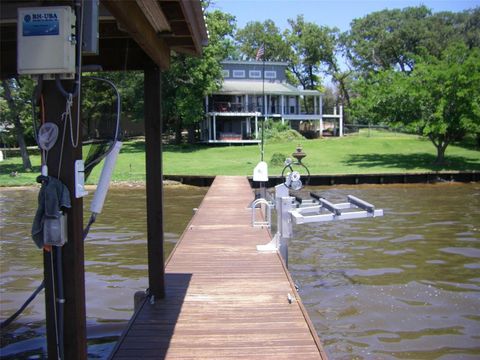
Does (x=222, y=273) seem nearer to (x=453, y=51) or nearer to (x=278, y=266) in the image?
(x=278, y=266)

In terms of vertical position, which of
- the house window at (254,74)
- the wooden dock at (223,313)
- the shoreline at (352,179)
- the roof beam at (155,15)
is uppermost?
the house window at (254,74)

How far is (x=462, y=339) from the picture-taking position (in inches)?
240

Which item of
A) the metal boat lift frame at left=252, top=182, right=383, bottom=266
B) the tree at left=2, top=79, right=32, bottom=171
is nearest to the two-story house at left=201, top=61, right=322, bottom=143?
the tree at left=2, top=79, right=32, bottom=171

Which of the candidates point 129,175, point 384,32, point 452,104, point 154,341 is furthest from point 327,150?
point 154,341

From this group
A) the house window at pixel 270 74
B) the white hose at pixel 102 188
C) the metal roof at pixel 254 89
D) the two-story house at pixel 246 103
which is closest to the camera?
the white hose at pixel 102 188

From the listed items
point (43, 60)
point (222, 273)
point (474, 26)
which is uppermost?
point (474, 26)

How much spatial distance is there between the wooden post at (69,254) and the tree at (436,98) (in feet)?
86.0

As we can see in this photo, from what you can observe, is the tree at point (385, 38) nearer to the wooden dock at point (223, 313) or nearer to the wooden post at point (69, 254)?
the wooden dock at point (223, 313)

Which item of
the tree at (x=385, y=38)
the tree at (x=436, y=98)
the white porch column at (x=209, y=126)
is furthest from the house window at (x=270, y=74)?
the tree at (x=436, y=98)

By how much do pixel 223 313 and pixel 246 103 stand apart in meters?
37.7

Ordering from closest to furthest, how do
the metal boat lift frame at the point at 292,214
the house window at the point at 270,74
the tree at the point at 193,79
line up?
1. the metal boat lift frame at the point at 292,214
2. the tree at the point at 193,79
3. the house window at the point at 270,74

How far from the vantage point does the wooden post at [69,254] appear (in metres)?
2.53

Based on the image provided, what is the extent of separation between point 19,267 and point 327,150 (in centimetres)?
2776

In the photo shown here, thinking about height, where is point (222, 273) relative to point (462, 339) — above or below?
above
